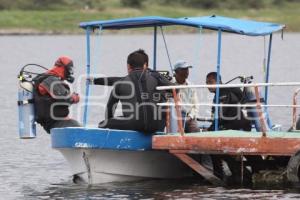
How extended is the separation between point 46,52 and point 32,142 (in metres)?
41.3

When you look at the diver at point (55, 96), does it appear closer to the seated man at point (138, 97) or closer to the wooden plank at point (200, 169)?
the seated man at point (138, 97)

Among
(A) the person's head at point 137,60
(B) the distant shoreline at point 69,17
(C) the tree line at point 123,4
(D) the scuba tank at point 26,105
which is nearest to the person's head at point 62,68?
(D) the scuba tank at point 26,105

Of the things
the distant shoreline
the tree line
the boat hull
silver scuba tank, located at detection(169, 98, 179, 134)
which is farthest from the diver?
the tree line

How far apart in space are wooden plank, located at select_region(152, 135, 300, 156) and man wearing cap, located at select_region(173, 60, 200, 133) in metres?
0.99

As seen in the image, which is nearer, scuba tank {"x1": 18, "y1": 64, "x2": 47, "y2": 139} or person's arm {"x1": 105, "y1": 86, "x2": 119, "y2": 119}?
person's arm {"x1": 105, "y1": 86, "x2": 119, "y2": 119}

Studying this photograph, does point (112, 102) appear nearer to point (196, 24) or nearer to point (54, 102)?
point (54, 102)

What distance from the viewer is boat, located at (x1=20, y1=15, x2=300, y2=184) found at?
16625 millimetres

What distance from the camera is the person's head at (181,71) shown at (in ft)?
59.0

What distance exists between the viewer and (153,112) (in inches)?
677

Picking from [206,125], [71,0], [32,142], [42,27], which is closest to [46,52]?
[42,27]

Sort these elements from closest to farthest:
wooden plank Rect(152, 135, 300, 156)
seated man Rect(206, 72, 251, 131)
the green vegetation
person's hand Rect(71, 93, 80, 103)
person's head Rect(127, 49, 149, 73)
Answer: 1. wooden plank Rect(152, 135, 300, 156)
2. person's head Rect(127, 49, 149, 73)
3. person's hand Rect(71, 93, 80, 103)
4. seated man Rect(206, 72, 251, 131)
5. the green vegetation

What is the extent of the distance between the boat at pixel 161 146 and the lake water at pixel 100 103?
241mm

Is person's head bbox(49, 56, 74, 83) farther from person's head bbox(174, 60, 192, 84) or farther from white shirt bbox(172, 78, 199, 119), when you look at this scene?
white shirt bbox(172, 78, 199, 119)

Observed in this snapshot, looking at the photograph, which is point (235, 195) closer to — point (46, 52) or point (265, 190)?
point (265, 190)
